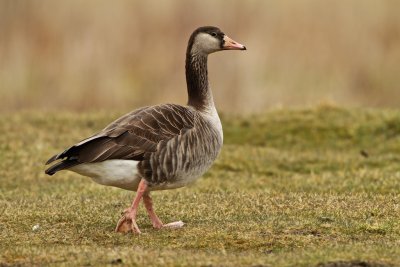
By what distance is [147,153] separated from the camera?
347 inches

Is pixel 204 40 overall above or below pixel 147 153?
above

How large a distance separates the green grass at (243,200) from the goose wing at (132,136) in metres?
0.85

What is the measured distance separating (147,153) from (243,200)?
2449 millimetres

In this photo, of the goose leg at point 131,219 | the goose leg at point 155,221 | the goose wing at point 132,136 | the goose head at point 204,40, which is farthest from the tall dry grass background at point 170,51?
the goose leg at point 131,219

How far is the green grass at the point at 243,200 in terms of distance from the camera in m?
7.72

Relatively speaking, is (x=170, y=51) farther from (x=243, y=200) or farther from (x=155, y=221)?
(x=155, y=221)

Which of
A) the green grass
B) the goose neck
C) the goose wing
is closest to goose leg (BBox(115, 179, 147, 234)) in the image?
the green grass

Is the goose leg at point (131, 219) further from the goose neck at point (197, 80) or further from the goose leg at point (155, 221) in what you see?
the goose neck at point (197, 80)

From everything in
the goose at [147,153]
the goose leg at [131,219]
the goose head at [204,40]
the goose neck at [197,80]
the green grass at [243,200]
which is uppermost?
the goose head at [204,40]

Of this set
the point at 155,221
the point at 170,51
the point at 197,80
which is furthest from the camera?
the point at 170,51

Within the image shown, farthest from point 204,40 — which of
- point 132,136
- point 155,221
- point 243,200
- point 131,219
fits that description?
point 131,219

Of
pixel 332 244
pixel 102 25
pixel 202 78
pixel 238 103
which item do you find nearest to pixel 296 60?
pixel 238 103

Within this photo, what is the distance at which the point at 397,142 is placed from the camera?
16.9m

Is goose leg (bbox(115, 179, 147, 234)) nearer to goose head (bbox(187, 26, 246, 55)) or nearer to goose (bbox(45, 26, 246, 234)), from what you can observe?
goose (bbox(45, 26, 246, 234))
